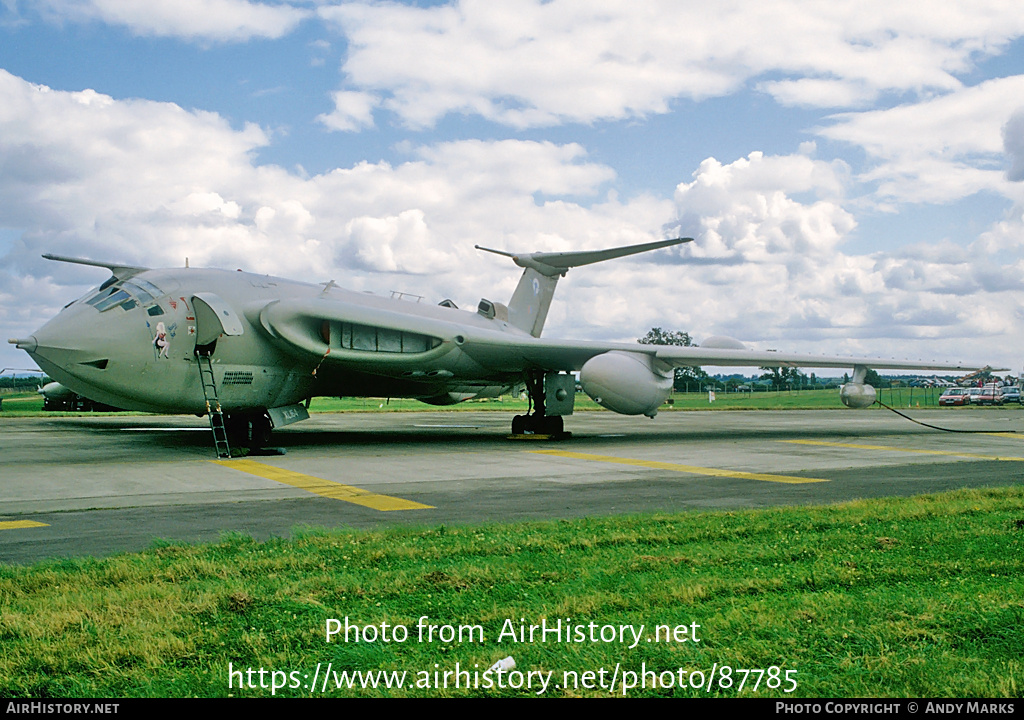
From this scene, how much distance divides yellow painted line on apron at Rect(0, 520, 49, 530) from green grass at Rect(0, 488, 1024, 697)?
2.44m

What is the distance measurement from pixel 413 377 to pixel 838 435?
452 inches

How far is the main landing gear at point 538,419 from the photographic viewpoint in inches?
818

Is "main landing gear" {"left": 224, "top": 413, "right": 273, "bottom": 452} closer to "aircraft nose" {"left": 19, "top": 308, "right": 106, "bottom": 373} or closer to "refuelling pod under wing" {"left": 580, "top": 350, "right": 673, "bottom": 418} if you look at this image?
"aircraft nose" {"left": 19, "top": 308, "right": 106, "bottom": 373}

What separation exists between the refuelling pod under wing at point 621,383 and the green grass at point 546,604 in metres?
11.1

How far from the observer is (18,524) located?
7617 mm

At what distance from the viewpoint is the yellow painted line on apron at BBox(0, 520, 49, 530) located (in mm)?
7434

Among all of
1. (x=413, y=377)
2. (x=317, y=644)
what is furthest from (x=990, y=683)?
(x=413, y=377)

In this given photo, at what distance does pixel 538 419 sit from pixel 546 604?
661 inches

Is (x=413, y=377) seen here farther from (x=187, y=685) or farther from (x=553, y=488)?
(x=187, y=685)

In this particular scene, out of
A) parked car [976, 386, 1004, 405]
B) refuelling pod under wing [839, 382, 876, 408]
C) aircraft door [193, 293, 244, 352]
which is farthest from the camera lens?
parked car [976, 386, 1004, 405]

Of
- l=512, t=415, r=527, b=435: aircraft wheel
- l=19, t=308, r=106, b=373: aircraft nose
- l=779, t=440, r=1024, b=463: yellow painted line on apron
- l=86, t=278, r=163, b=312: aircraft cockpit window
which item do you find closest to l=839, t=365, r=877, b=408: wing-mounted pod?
l=779, t=440, r=1024, b=463: yellow painted line on apron

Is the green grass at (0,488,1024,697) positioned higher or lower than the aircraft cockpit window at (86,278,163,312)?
lower

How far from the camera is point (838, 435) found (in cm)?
2162

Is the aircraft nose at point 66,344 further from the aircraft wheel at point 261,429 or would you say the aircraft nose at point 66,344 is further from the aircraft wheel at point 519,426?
the aircraft wheel at point 519,426
